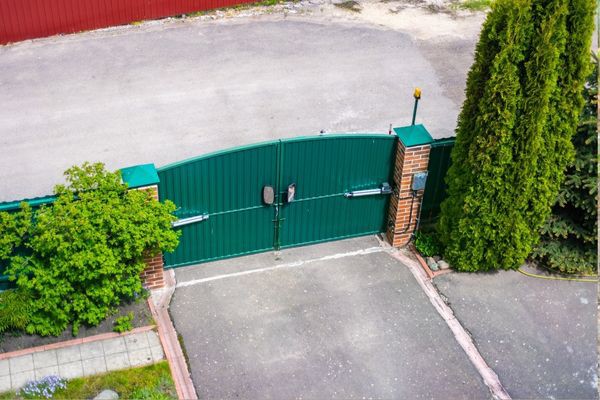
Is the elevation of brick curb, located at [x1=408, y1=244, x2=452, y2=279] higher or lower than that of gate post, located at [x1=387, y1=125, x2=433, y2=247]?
lower

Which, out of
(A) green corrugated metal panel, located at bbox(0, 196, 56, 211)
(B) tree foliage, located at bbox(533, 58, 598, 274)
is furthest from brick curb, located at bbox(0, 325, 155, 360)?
(B) tree foliage, located at bbox(533, 58, 598, 274)

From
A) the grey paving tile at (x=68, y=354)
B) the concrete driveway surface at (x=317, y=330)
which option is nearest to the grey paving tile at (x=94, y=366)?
the grey paving tile at (x=68, y=354)

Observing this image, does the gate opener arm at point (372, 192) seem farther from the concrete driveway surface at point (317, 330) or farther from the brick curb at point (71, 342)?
the brick curb at point (71, 342)

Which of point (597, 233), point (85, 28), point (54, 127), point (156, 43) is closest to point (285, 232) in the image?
point (597, 233)

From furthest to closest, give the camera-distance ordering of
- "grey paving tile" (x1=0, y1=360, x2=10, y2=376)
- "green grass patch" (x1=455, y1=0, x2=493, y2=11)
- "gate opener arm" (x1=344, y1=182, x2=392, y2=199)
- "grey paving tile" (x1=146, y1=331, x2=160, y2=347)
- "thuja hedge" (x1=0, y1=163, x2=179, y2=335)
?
"green grass patch" (x1=455, y1=0, x2=493, y2=11), "gate opener arm" (x1=344, y1=182, x2=392, y2=199), "grey paving tile" (x1=146, y1=331, x2=160, y2=347), "grey paving tile" (x1=0, y1=360, x2=10, y2=376), "thuja hedge" (x1=0, y1=163, x2=179, y2=335)

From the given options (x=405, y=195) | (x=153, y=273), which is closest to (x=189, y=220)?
(x=153, y=273)

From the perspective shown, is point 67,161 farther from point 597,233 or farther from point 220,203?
point 597,233

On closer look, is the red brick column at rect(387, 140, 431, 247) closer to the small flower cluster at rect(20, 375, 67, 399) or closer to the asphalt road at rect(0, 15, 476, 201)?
the asphalt road at rect(0, 15, 476, 201)
